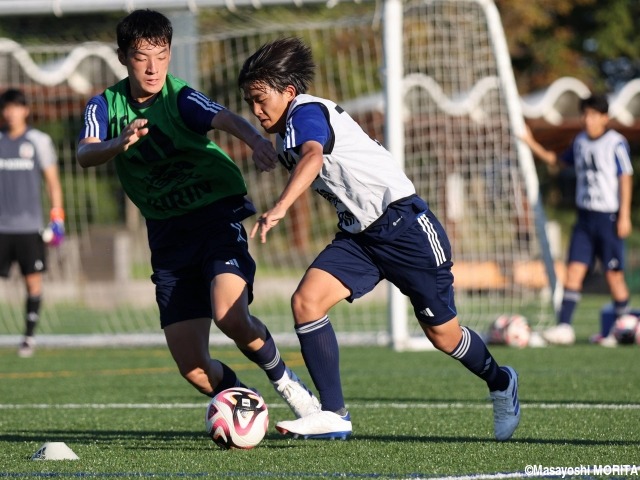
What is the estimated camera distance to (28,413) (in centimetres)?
684

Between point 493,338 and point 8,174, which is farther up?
point 8,174

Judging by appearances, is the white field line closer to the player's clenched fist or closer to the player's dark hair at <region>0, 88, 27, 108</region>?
the player's clenched fist

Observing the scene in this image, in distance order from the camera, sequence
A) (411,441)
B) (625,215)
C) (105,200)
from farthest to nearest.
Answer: (105,200), (625,215), (411,441)

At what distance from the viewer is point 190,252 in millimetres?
5633

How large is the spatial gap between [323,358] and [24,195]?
6.49 meters

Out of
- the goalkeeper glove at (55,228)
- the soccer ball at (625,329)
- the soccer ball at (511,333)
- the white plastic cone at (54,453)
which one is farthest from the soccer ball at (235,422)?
the soccer ball at (625,329)

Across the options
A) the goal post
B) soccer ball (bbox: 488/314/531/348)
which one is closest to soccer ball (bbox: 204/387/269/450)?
the goal post

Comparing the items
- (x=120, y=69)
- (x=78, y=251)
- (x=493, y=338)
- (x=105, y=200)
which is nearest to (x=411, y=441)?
(x=493, y=338)

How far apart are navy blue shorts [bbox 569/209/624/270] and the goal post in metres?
0.55

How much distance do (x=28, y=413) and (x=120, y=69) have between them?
8.08 m

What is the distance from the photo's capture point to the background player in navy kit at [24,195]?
36.3ft

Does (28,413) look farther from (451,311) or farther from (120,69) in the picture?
(120,69)

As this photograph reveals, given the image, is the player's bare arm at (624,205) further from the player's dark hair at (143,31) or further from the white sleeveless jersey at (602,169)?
the player's dark hair at (143,31)

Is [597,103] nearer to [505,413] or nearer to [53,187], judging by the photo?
[53,187]
